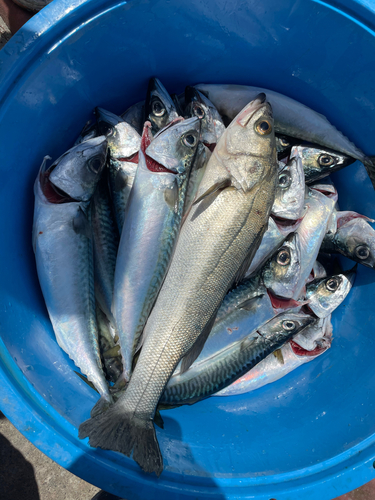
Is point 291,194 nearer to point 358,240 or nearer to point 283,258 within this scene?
point 283,258

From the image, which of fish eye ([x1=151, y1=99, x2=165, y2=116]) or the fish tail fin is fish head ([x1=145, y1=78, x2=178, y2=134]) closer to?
fish eye ([x1=151, y1=99, x2=165, y2=116])

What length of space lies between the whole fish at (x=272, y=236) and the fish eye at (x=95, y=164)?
1148 millimetres

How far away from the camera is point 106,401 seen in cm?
175

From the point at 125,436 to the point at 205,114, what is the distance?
198 cm

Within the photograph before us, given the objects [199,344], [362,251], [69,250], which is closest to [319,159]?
[362,251]

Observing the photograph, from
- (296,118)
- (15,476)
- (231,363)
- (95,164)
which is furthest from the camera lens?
(15,476)

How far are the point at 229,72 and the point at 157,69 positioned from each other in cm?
52

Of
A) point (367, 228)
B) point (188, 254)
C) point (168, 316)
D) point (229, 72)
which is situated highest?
point (229, 72)

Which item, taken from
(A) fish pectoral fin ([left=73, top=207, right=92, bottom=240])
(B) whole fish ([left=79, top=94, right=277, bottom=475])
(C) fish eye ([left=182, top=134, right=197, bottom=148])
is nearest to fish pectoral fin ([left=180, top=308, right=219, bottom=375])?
(B) whole fish ([left=79, top=94, right=277, bottom=475])

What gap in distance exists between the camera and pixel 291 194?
6.92ft

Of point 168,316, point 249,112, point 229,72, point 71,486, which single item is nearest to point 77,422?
point 168,316

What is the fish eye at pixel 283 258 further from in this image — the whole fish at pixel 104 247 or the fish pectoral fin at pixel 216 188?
the whole fish at pixel 104 247

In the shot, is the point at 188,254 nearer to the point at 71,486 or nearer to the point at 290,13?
the point at 290,13

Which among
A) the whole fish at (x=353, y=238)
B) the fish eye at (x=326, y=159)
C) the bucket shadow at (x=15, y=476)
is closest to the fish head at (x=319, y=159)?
the fish eye at (x=326, y=159)
